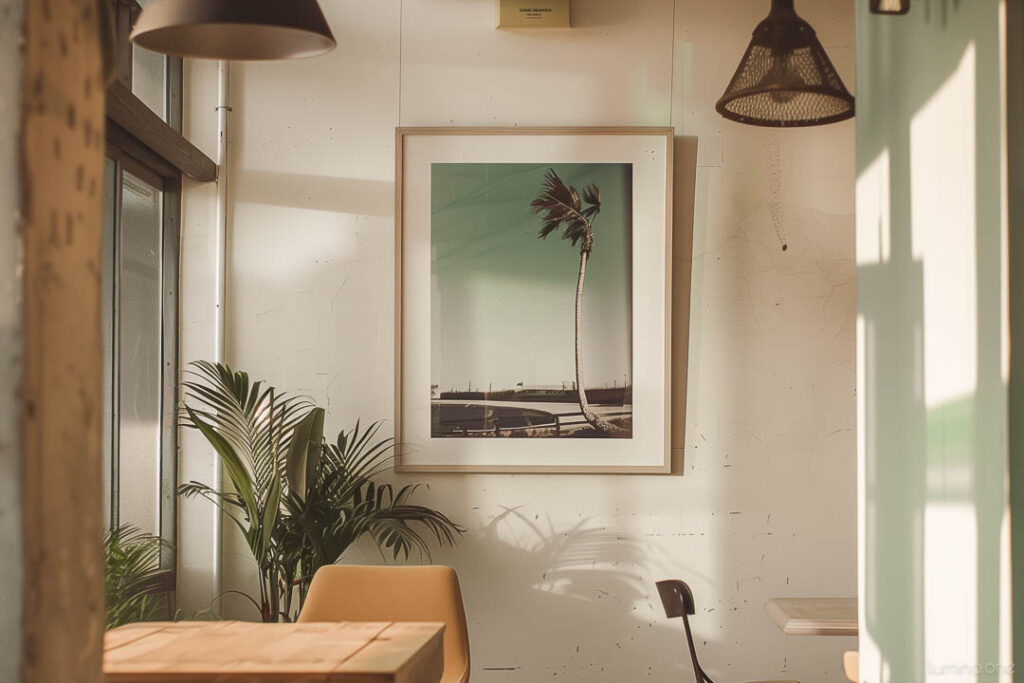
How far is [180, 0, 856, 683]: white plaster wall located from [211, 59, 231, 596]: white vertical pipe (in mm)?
51

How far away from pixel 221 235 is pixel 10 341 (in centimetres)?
367

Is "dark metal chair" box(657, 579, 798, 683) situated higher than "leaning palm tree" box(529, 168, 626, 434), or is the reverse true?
"leaning palm tree" box(529, 168, 626, 434)

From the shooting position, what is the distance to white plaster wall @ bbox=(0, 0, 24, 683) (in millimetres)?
844

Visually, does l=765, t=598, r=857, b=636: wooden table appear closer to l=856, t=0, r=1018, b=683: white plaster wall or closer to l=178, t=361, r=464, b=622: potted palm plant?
l=856, t=0, r=1018, b=683: white plaster wall

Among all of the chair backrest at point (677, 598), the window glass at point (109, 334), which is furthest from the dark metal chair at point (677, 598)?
the window glass at point (109, 334)

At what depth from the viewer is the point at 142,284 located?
4090mm

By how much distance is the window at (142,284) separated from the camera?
3.71 metres

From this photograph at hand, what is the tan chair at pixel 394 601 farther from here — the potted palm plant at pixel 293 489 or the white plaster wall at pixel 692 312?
the white plaster wall at pixel 692 312

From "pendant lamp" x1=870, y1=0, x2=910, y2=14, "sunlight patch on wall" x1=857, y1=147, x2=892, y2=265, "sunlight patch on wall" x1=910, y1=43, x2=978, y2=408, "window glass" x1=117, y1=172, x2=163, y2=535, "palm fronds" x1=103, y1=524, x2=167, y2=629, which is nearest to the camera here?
"sunlight patch on wall" x1=910, y1=43, x2=978, y2=408

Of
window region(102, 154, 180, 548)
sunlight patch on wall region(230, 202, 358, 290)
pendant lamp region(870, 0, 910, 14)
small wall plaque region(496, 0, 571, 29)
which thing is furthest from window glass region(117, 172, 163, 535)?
→ pendant lamp region(870, 0, 910, 14)

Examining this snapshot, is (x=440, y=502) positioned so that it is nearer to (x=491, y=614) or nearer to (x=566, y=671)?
(x=491, y=614)

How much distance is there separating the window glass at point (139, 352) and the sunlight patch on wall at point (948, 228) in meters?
2.97

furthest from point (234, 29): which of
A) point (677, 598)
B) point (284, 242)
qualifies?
point (677, 598)

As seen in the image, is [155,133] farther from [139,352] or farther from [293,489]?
[293,489]
